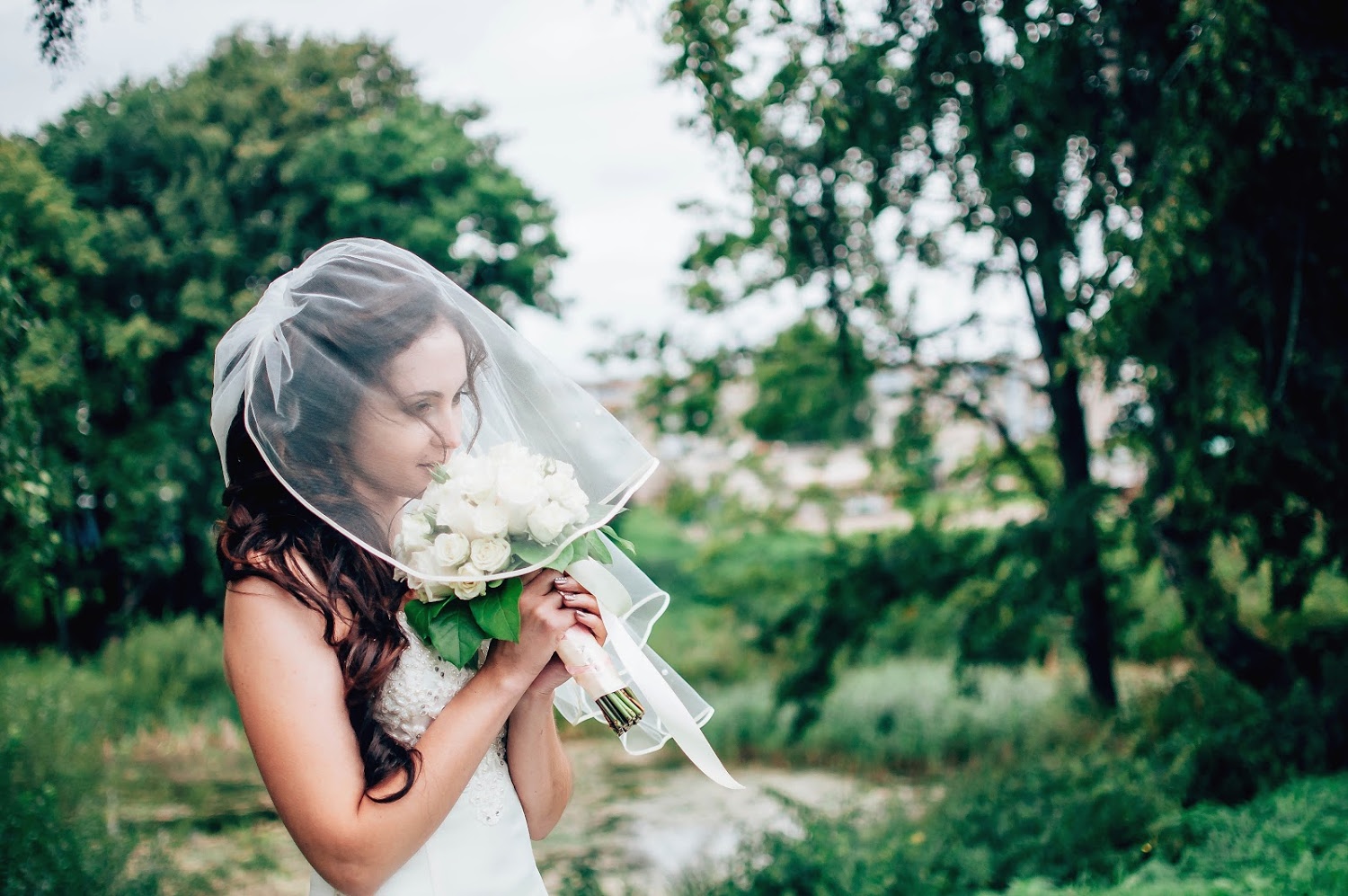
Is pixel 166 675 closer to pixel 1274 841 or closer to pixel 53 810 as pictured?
pixel 53 810

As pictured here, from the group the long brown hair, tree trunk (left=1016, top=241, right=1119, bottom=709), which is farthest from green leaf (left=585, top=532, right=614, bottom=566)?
tree trunk (left=1016, top=241, right=1119, bottom=709)

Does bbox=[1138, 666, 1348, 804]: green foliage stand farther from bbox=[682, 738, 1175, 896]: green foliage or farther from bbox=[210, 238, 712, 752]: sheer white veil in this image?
bbox=[210, 238, 712, 752]: sheer white veil

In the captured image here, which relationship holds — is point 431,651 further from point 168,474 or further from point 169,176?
point 169,176

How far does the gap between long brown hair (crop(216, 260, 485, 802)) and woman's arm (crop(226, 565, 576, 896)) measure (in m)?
0.04

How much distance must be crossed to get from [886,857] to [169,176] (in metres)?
13.4

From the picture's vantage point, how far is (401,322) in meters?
1.78

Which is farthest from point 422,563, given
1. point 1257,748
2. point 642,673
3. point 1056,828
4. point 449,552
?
point 1257,748

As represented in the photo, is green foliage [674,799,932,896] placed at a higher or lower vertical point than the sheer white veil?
lower

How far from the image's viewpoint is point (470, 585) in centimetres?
164

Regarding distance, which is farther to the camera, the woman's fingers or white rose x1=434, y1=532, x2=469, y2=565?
the woman's fingers

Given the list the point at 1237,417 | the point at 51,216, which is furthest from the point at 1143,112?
the point at 51,216

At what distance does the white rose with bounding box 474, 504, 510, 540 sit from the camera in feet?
5.33

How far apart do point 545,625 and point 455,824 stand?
438 mm

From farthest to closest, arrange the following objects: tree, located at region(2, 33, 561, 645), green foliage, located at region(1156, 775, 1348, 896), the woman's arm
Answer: tree, located at region(2, 33, 561, 645), green foliage, located at region(1156, 775, 1348, 896), the woman's arm
